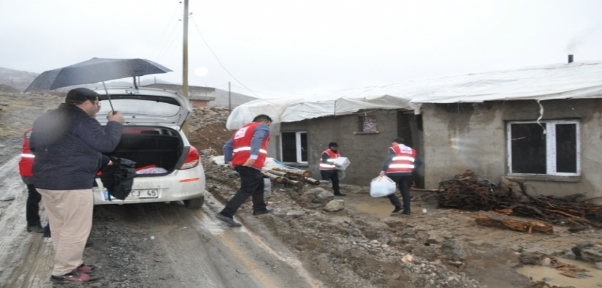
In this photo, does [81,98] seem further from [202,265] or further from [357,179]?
[357,179]

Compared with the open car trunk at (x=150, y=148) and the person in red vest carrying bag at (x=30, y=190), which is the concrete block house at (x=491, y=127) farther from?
the person in red vest carrying bag at (x=30, y=190)

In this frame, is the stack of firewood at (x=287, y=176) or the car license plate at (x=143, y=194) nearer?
the car license plate at (x=143, y=194)

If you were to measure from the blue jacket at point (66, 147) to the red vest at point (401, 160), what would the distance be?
524 cm

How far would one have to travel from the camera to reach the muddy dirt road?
378cm

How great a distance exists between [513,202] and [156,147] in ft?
21.9

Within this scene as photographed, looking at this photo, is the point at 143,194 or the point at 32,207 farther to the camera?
the point at 143,194

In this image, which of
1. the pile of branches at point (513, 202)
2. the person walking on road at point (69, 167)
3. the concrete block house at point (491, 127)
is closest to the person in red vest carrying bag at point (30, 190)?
the person walking on road at point (69, 167)

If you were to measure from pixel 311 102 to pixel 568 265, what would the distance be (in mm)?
8184

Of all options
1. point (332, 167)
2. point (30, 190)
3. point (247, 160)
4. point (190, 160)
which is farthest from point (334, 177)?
point (30, 190)

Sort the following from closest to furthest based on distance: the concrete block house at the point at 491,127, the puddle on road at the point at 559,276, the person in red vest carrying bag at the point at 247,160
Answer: the puddle on road at the point at 559,276 < the person in red vest carrying bag at the point at 247,160 < the concrete block house at the point at 491,127

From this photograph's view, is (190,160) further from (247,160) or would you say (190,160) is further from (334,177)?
(334,177)

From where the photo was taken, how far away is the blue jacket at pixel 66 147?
3.37m

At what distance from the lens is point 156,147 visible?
6590 millimetres

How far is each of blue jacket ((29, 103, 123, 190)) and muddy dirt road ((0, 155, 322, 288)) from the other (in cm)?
91
